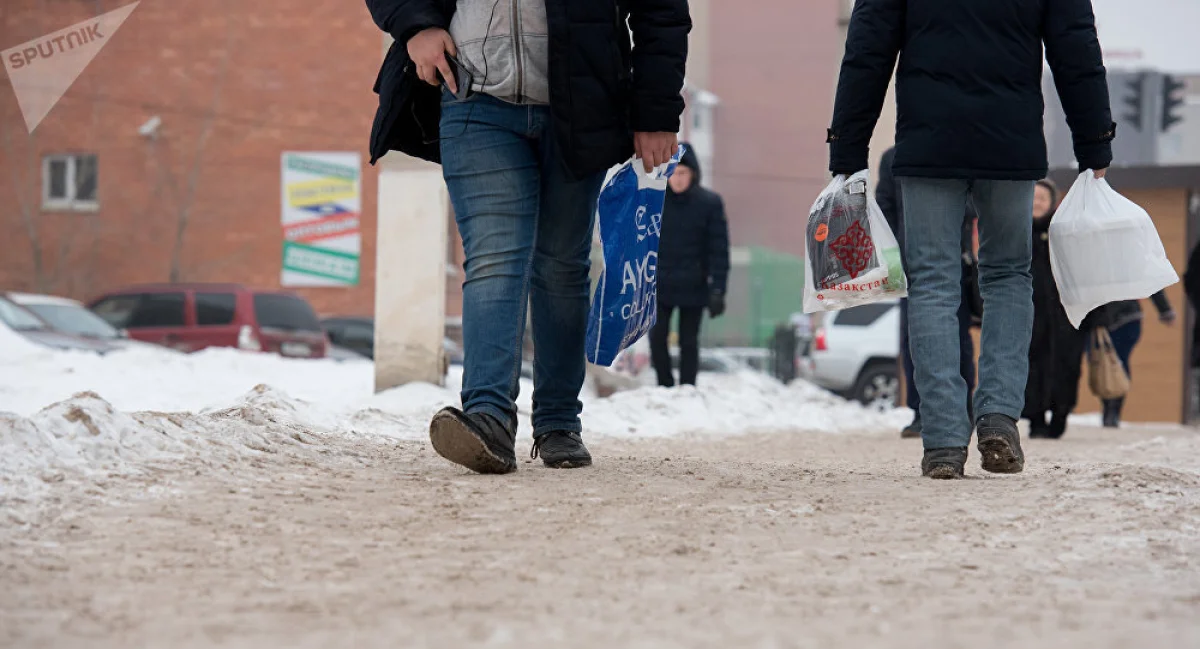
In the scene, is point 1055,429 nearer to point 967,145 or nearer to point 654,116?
point 967,145

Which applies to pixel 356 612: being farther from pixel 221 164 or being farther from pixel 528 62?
pixel 221 164

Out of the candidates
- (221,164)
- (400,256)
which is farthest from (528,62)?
(221,164)

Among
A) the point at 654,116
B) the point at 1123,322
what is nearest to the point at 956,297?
the point at 654,116

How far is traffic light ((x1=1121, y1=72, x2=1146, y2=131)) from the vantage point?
50.0ft

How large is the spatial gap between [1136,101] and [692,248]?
710 cm

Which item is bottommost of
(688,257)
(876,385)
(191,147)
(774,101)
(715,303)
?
(876,385)

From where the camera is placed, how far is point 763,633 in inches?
92.6

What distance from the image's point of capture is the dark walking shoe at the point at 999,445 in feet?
15.0

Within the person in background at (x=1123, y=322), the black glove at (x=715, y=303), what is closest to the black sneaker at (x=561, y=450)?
the black glove at (x=715, y=303)

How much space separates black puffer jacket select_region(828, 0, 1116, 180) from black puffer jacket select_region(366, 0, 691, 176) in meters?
0.65

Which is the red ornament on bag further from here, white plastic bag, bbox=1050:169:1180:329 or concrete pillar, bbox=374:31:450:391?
concrete pillar, bbox=374:31:450:391

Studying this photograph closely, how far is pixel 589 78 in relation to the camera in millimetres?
4172

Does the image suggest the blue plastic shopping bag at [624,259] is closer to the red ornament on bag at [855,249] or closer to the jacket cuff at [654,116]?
the jacket cuff at [654,116]

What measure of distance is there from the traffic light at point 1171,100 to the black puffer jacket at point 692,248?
7008 millimetres
